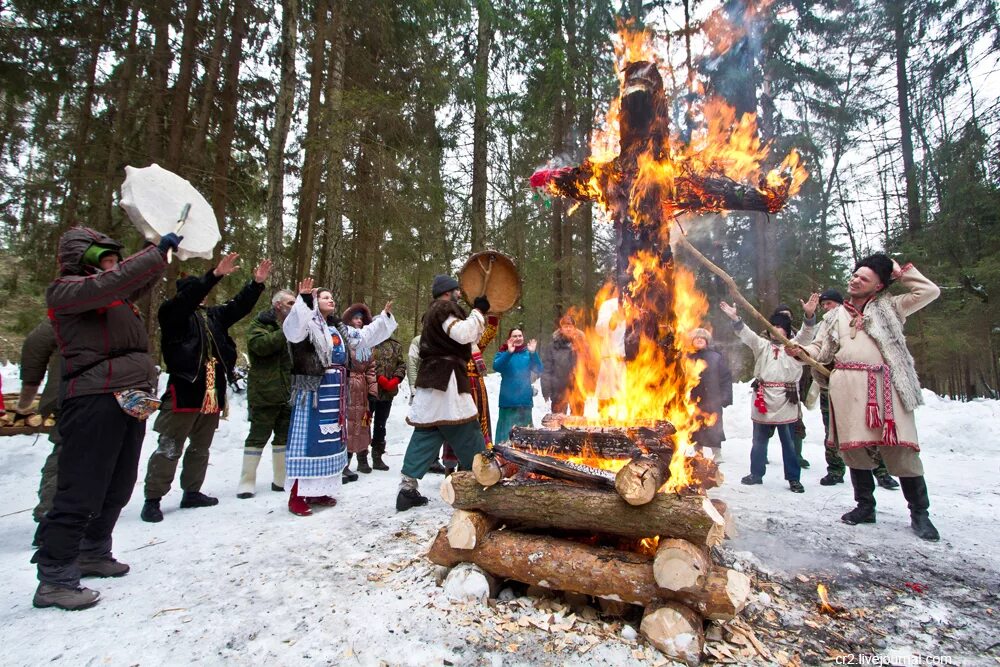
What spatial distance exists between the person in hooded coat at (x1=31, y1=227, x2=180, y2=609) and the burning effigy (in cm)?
206

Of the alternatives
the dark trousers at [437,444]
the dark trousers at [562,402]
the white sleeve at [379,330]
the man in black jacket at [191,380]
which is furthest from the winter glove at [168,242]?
the dark trousers at [562,402]

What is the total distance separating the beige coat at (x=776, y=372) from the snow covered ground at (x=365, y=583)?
0.89m

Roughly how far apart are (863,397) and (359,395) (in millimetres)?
5311

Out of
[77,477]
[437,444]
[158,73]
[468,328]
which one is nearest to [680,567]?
[468,328]

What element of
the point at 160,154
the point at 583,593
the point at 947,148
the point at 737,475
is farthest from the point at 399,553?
the point at 947,148

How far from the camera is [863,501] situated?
174 inches

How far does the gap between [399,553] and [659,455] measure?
6.62 feet

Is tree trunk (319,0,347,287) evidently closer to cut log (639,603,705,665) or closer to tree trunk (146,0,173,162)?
tree trunk (146,0,173,162)

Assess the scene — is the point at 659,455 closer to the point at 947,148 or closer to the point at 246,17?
the point at 246,17

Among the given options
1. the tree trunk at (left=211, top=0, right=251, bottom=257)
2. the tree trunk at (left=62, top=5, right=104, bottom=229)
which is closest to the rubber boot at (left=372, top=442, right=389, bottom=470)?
the tree trunk at (left=211, top=0, right=251, bottom=257)

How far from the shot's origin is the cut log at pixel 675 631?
2363 millimetres

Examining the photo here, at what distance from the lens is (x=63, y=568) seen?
2.85 meters

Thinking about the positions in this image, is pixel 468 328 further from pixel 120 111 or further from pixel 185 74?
pixel 120 111

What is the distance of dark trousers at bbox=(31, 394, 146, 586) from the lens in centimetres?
283
